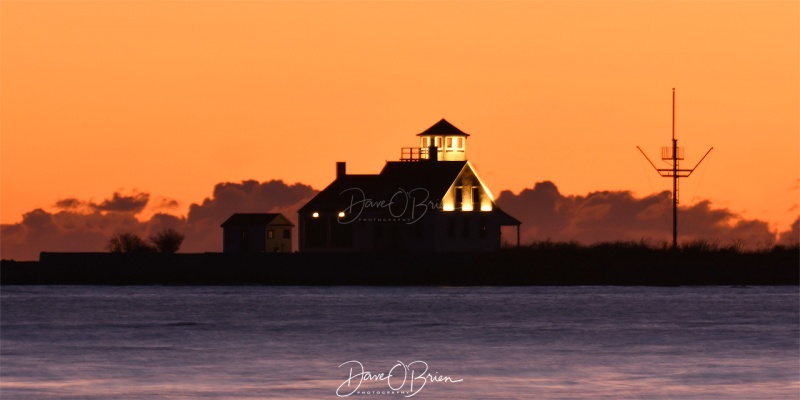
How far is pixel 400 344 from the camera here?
4122 cm

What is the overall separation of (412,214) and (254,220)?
1104cm

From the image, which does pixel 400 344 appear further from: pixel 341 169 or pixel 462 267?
pixel 341 169

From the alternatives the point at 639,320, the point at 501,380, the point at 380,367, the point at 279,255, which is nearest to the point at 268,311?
the point at 639,320

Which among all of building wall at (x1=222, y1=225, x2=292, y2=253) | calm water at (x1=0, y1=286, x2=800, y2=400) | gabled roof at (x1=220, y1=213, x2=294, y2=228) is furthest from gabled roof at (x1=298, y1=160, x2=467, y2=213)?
calm water at (x1=0, y1=286, x2=800, y2=400)

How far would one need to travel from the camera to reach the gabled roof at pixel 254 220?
8431cm

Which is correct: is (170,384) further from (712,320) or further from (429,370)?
(712,320)

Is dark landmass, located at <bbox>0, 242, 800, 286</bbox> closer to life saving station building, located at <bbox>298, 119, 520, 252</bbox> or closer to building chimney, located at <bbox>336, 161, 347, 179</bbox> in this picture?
life saving station building, located at <bbox>298, 119, 520, 252</bbox>

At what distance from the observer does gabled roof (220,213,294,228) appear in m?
84.3

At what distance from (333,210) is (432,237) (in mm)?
5933

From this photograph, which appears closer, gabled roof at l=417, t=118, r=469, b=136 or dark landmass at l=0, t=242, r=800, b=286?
dark landmass at l=0, t=242, r=800, b=286

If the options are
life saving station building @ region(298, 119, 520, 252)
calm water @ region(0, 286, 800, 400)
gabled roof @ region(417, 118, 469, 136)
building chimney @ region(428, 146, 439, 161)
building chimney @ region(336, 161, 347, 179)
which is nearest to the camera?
calm water @ region(0, 286, 800, 400)

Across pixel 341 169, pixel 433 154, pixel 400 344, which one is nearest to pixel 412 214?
pixel 433 154

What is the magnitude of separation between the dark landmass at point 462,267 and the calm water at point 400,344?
316 cm

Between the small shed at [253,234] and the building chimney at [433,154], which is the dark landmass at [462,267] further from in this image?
the building chimney at [433,154]
